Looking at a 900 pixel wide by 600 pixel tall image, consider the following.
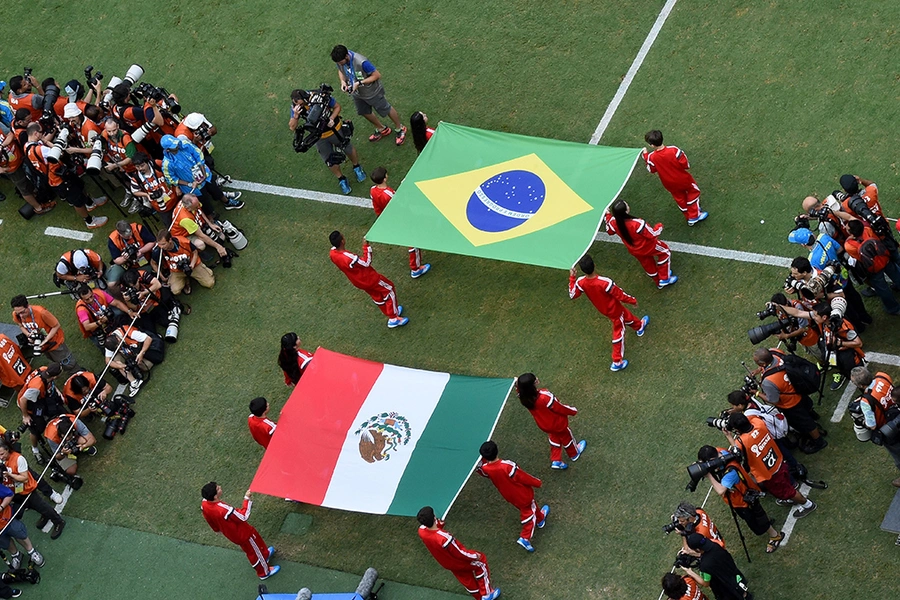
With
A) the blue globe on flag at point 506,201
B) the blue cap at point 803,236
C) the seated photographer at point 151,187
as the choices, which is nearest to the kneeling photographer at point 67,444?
the seated photographer at point 151,187

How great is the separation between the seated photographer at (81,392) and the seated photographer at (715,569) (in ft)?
25.1

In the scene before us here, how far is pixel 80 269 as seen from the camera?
1426cm

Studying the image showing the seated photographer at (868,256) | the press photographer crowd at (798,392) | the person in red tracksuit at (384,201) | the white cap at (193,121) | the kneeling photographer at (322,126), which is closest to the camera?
the press photographer crowd at (798,392)

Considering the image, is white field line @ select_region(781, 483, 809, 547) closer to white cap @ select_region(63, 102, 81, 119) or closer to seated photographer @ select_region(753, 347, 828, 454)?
seated photographer @ select_region(753, 347, 828, 454)

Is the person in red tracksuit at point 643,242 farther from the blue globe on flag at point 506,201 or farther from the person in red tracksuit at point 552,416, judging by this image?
the person in red tracksuit at point 552,416

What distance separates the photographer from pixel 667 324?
1274 centimetres

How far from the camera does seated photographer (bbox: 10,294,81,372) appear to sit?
45.4 ft

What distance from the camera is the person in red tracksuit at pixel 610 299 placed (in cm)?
1191

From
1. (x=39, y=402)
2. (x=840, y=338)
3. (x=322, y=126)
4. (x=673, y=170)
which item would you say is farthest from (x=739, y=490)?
(x=39, y=402)

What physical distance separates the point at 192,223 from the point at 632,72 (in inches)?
251

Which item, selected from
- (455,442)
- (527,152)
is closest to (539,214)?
(527,152)

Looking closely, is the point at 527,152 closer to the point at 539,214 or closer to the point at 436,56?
the point at 539,214

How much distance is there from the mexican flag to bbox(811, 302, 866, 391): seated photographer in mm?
3218

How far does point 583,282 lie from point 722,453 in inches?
106
